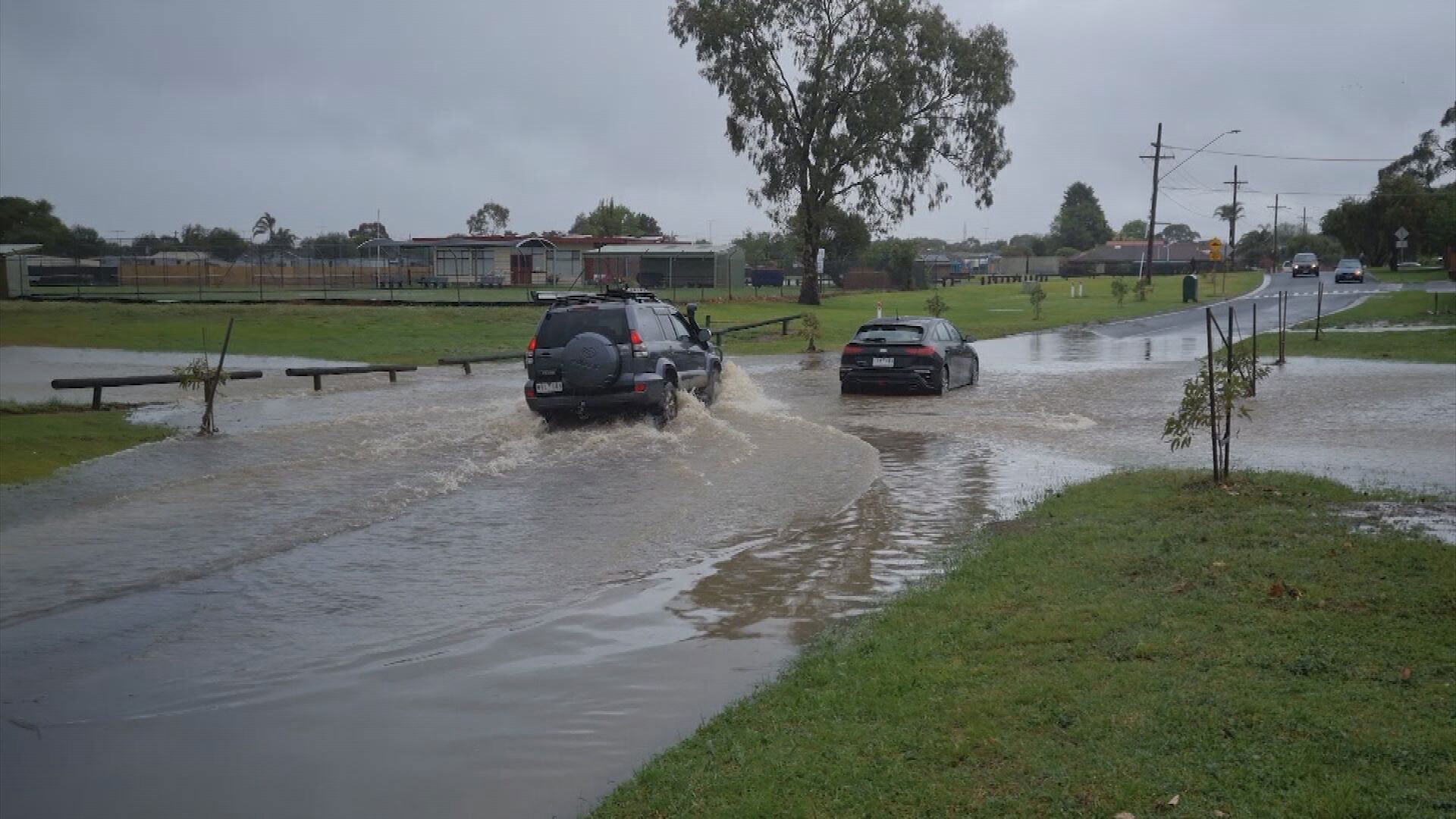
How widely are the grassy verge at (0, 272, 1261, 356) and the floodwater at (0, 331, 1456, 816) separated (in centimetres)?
1457

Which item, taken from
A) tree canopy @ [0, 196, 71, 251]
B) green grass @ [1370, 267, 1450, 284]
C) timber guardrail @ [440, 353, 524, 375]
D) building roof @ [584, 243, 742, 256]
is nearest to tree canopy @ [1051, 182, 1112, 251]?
green grass @ [1370, 267, 1450, 284]

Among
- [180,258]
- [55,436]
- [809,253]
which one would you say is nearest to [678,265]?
[809,253]

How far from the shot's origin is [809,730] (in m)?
5.61

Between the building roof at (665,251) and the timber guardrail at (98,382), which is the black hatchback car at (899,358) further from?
the building roof at (665,251)

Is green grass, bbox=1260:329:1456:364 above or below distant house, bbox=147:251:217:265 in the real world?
below

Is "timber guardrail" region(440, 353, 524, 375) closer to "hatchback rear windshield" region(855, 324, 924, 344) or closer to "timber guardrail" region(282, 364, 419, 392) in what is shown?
"timber guardrail" region(282, 364, 419, 392)

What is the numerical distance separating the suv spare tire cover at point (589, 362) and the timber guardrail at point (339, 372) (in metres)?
8.72

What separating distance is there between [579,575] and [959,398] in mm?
14001

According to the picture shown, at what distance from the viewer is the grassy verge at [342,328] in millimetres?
34000

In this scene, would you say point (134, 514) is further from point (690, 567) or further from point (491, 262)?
point (491, 262)

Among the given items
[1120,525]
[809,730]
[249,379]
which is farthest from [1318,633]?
[249,379]

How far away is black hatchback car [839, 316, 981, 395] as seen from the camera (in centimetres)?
2272

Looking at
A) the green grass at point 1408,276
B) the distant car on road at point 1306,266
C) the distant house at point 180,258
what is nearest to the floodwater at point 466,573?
the distant house at point 180,258

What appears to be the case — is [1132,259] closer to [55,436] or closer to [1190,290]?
[1190,290]
